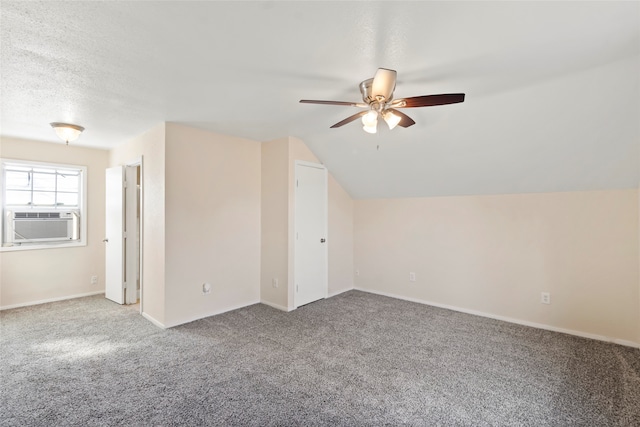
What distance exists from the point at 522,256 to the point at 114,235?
5496 mm

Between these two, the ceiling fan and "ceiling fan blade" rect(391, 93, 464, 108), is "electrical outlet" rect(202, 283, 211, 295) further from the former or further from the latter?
"ceiling fan blade" rect(391, 93, 464, 108)

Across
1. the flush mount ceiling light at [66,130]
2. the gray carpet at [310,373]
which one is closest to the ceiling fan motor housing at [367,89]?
the gray carpet at [310,373]

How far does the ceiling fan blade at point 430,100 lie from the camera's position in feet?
6.32

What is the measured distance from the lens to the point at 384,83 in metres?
1.88

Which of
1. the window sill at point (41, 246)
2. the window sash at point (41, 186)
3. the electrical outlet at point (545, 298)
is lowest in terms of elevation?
the electrical outlet at point (545, 298)

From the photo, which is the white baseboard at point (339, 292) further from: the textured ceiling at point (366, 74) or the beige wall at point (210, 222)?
the textured ceiling at point (366, 74)

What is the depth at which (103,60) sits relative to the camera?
204 centimetres

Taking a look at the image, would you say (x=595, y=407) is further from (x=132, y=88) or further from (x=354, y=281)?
(x=132, y=88)

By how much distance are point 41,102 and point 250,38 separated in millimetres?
2410

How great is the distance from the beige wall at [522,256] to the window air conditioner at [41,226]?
4.75m

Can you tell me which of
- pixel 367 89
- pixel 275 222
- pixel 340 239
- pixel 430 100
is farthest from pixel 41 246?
pixel 430 100

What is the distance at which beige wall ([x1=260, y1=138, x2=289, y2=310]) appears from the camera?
3.99 m

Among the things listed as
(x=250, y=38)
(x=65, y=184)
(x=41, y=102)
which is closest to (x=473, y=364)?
(x=250, y=38)

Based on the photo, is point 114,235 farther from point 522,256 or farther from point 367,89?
point 522,256
